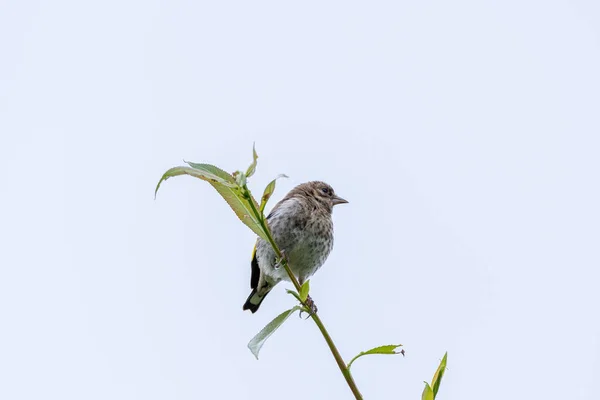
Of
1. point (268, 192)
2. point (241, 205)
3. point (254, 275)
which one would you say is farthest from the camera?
point (254, 275)

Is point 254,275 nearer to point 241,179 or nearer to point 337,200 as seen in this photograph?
point 337,200

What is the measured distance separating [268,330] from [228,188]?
1.25 feet

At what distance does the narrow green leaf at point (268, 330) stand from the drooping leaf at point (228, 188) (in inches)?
8.0

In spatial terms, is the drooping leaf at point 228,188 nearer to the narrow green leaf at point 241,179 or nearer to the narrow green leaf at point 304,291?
the narrow green leaf at point 241,179

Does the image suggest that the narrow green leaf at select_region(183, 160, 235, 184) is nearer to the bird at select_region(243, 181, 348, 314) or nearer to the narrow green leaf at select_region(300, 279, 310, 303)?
the narrow green leaf at select_region(300, 279, 310, 303)

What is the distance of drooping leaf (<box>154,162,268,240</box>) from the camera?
194 centimetres

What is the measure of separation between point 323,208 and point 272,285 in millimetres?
862

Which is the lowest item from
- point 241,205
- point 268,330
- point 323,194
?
point 268,330

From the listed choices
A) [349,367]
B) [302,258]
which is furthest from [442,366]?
[302,258]

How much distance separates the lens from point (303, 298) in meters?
1.93

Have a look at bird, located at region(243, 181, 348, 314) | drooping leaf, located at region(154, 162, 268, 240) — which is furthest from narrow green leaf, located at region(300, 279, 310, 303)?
bird, located at region(243, 181, 348, 314)

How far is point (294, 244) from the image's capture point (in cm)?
646

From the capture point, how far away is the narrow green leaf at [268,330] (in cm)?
191

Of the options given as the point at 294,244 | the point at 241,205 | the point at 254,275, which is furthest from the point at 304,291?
the point at 254,275
